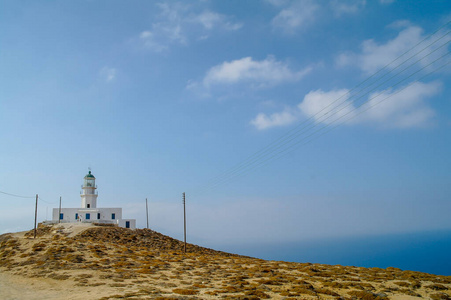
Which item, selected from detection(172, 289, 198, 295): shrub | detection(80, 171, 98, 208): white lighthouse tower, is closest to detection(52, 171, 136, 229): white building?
detection(80, 171, 98, 208): white lighthouse tower

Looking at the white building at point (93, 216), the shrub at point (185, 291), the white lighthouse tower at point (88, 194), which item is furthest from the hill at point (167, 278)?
the white lighthouse tower at point (88, 194)

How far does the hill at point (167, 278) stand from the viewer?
797 inches

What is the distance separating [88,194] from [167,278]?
2028 inches

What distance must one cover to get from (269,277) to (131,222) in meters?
46.9

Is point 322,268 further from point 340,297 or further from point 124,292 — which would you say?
point 124,292

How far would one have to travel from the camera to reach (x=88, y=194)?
231ft

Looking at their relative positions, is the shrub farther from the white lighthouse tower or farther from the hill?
the white lighthouse tower

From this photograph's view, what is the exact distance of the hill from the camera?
2023 cm

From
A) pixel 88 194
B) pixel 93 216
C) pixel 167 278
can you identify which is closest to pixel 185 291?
pixel 167 278

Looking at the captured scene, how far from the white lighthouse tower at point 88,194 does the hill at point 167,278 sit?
1094 inches

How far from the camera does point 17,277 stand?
27656 millimetres

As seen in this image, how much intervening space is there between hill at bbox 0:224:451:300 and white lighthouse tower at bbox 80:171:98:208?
2780 centimetres

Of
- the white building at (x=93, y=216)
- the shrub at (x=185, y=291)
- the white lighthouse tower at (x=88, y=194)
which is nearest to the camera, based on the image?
the shrub at (x=185, y=291)

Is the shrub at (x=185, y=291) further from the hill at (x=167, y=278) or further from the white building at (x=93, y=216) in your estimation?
the white building at (x=93, y=216)
